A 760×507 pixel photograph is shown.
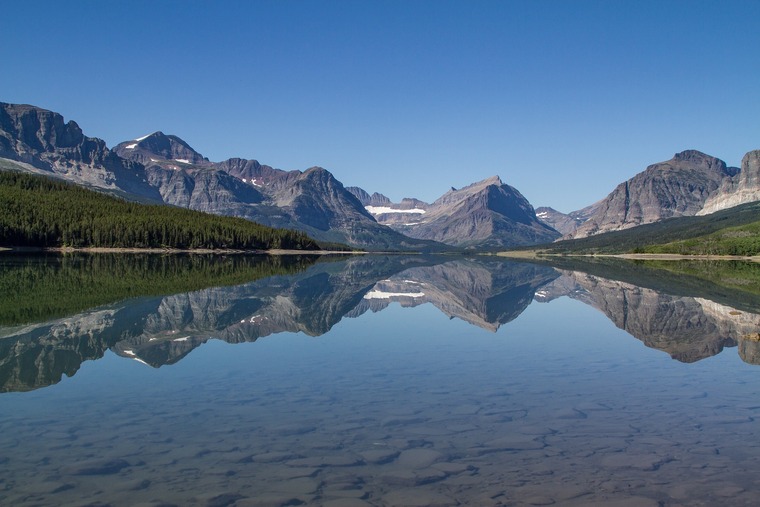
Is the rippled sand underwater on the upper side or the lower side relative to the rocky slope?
lower

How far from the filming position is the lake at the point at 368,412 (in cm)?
1252

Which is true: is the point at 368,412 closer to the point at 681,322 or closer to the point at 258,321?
the point at 258,321

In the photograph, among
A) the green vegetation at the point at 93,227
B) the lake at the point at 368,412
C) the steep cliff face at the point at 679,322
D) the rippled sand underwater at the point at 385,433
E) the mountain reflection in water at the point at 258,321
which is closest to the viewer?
the rippled sand underwater at the point at 385,433

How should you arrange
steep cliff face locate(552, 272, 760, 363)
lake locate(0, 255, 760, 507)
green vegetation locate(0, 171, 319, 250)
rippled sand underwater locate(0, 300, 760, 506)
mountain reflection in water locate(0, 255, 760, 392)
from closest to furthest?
rippled sand underwater locate(0, 300, 760, 506) → lake locate(0, 255, 760, 507) → mountain reflection in water locate(0, 255, 760, 392) → steep cliff face locate(552, 272, 760, 363) → green vegetation locate(0, 171, 319, 250)

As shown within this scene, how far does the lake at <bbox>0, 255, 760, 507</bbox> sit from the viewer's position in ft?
41.1

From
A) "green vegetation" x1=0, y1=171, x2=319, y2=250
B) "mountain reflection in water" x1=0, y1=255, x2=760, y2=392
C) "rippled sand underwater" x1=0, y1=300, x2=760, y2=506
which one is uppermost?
"green vegetation" x1=0, y1=171, x2=319, y2=250

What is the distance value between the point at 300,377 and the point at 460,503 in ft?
40.2

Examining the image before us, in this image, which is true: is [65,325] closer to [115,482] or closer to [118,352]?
[118,352]

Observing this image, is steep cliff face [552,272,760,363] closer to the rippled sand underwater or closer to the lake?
the lake

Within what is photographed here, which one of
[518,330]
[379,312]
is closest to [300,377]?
[518,330]

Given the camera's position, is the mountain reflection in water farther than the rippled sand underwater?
Yes

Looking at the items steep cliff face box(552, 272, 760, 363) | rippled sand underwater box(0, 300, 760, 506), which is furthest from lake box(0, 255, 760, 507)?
steep cliff face box(552, 272, 760, 363)

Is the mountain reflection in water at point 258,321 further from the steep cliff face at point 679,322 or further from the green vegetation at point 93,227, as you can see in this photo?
the green vegetation at point 93,227

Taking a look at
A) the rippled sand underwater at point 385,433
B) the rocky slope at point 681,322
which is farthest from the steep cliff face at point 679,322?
the rippled sand underwater at point 385,433
